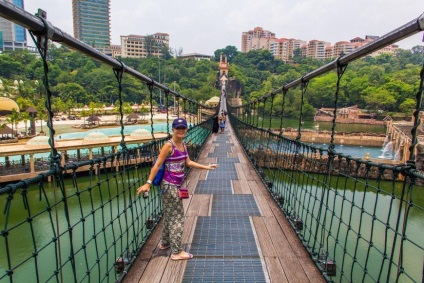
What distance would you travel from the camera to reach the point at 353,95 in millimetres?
46062

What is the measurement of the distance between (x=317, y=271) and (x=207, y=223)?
1.10 metres

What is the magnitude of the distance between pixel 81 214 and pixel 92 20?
12135 cm

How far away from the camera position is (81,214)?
4.78 feet

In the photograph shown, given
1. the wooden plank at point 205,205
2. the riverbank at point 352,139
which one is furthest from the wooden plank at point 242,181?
the riverbank at point 352,139

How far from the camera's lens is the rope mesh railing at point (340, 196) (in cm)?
138

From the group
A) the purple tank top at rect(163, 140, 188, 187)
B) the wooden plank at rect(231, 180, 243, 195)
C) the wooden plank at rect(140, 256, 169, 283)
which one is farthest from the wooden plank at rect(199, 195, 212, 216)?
the purple tank top at rect(163, 140, 188, 187)

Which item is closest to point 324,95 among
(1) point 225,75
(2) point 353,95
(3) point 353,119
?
(2) point 353,95

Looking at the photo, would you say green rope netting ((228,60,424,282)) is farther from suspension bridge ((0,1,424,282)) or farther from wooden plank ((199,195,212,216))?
wooden plank ((199,195,212,216))

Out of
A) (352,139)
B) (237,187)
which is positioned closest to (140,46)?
(352,139)

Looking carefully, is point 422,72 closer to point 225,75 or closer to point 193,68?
point 225,75

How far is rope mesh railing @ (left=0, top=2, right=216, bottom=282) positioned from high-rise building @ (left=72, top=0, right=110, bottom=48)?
10486cm

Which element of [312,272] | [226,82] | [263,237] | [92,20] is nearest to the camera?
[312,272]

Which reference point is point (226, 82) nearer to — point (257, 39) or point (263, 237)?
point (263, 237)

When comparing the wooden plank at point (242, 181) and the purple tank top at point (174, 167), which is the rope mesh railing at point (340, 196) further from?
the purple tank top at point (174, 167)
